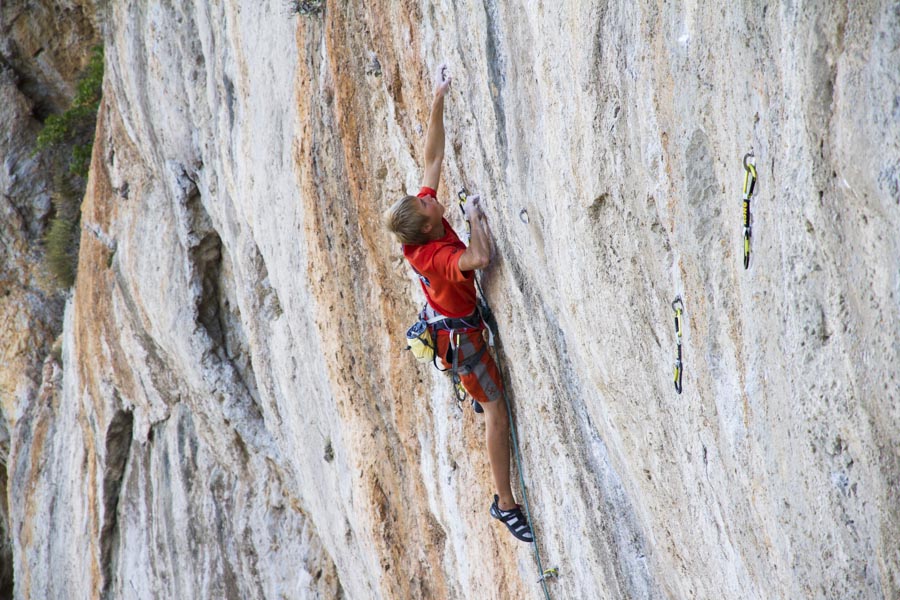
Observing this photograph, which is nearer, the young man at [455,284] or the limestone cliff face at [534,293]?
the limestone cliff face at [534,293]

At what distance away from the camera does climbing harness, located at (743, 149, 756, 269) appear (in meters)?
2.60

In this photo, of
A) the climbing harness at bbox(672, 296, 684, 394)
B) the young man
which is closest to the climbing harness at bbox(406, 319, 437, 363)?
the young man

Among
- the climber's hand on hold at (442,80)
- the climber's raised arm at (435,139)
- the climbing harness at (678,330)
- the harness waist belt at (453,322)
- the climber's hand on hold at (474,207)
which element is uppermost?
the climber's hand on hold at (442,80)

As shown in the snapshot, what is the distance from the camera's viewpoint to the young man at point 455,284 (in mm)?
4375

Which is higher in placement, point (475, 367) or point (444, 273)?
point (444, 273)

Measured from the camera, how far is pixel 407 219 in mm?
4336

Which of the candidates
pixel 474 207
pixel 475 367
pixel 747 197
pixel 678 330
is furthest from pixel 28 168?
pixel 747 197

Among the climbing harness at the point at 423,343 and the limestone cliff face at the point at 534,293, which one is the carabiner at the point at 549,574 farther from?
the climbing harness at the point at 423,343

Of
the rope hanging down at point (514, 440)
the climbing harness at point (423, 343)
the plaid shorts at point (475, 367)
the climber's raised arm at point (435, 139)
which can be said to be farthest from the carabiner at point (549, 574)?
the climber's raised arm at point (435, 139)

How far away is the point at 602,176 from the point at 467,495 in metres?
3.08

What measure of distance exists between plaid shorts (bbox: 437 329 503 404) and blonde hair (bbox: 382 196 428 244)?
74 centimetres

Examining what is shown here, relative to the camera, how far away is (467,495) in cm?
579

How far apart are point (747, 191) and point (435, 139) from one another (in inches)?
91.0

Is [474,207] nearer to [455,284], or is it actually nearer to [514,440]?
[455,284]
